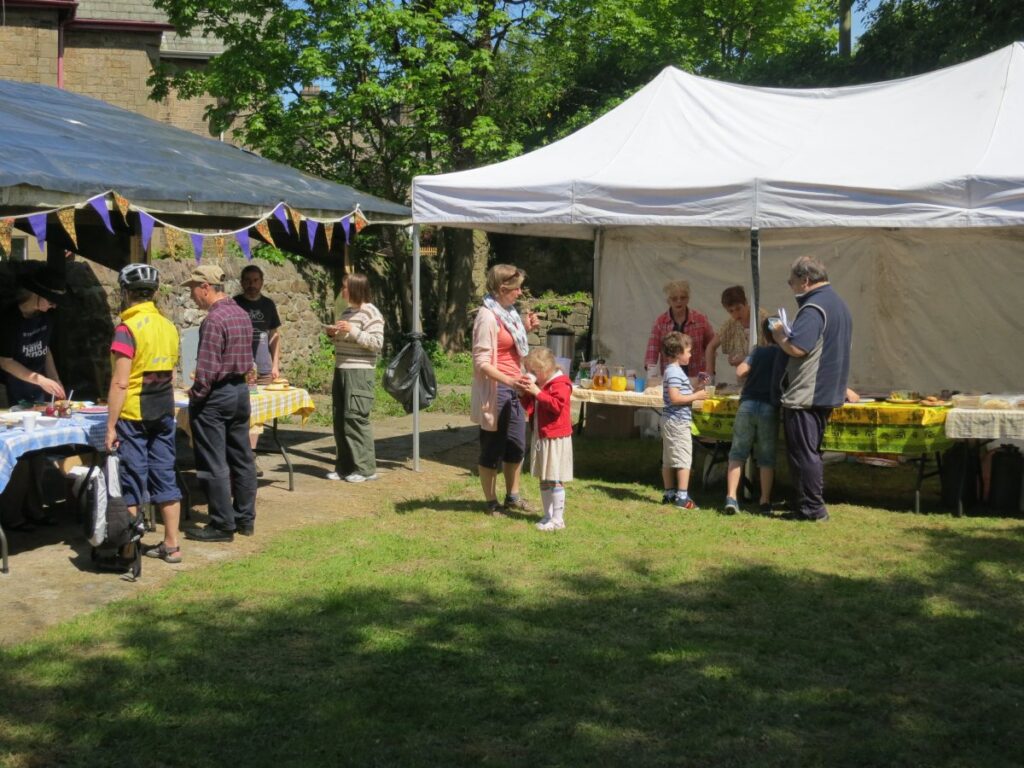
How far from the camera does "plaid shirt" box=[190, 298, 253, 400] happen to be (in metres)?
6.84

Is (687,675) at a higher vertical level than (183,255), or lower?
lower

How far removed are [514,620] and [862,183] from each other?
170 inches

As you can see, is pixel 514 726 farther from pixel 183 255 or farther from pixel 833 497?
pixel 183 255

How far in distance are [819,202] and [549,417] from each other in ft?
8.47

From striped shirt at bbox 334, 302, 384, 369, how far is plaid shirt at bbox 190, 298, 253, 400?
1.99 metres

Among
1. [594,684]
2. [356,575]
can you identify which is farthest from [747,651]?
[356,575]

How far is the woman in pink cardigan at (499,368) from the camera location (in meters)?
7.45

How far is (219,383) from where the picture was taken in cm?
Answer: 693

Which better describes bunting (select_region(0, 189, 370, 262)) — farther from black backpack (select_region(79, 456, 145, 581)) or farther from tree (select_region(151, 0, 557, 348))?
tree (select_region(151, 0, 557, 348))

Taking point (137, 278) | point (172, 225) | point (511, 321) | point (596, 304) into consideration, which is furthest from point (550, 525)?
point (596, 304)

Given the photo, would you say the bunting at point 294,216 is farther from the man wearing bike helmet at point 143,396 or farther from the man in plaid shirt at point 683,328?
the man in plaid shirt at point 683,328

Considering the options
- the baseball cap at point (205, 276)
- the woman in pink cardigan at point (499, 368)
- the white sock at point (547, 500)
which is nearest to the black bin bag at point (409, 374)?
the woman in pink cardigan at point (499, 368)

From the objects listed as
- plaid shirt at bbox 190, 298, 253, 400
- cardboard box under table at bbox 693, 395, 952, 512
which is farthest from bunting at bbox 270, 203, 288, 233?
cardboard box under table at bbox 693, 395, 952, 512

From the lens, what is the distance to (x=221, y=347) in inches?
270
